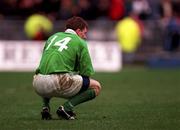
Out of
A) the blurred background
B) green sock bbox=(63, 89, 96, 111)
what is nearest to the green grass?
green sock bbox=(63, 89, 96, 111)

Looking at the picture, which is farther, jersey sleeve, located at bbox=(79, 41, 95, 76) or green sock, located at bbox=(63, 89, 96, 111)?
green sock, located at bbox=(63, 89, 96, 111)

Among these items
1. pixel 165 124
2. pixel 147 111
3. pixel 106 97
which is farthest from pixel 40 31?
pixel 165 124

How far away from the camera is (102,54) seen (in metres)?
27.6

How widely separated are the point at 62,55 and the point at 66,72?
10.7 inches

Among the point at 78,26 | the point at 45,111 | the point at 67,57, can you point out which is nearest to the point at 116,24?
the point at 78,26

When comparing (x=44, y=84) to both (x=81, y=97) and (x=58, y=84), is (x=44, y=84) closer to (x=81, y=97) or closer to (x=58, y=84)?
(x=58, y=84)

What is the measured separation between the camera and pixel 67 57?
1177cm

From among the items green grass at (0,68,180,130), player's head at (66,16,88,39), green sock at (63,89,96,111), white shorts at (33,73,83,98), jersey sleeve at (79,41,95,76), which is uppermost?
player's head at (66,16,88,39)

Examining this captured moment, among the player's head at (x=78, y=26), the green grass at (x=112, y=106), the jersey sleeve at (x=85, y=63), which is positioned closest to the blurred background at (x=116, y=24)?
the green grass at (x=112, y=106)

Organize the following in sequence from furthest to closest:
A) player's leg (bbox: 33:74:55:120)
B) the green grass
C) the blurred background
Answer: the blurred background → player's leg (bbox: 33:74:55:120) → the green grass

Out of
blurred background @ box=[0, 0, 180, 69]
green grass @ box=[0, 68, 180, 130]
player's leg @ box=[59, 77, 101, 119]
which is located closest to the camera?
green grass @ box=[0, 68, 180, 130]

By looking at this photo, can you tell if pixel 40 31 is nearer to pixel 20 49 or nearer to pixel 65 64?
pixel 20 49

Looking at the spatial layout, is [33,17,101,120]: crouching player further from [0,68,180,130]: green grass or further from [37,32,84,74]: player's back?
[0,68,180,130]: green grass

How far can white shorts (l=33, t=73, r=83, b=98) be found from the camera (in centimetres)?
1169
